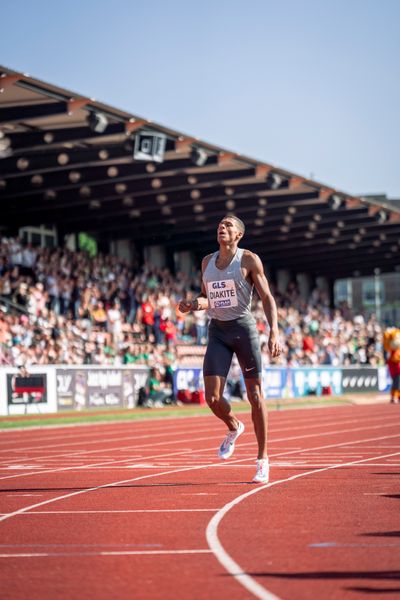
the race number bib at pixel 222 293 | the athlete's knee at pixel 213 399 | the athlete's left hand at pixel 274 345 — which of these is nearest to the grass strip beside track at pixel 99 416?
the athlete's knee at pixel 213 399

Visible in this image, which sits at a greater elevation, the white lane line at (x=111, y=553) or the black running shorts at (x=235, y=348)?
the black running shorts at (x=235, y=348)

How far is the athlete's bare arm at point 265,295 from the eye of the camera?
35.1 ft

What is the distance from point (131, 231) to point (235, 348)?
37.8 meters

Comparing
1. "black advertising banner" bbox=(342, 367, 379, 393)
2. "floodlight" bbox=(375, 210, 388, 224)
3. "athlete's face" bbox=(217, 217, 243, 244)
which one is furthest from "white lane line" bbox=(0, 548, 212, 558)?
"black advertising banner" bbox=(342, 367, 379, 393)

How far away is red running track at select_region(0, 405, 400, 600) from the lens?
6047 mm

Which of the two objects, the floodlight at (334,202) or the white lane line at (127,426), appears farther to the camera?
the floodlight at (334,202)

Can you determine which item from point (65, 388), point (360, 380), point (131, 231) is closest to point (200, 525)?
point (65, 388)

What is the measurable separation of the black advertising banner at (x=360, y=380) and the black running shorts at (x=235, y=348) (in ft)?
131

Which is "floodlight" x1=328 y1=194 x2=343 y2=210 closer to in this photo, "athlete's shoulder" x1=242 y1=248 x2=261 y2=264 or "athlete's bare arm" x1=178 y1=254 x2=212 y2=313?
"athlete's bare arm" x1=178 y1=254 x2=212 y2=313

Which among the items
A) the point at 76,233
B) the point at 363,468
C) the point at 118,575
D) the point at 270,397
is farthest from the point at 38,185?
the point at 118,575

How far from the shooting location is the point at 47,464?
14.8 metres

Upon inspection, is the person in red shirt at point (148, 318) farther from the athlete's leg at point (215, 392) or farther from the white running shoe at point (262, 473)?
the white running shoe at point (262, 473)

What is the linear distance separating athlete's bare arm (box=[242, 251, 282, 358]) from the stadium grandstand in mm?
15732

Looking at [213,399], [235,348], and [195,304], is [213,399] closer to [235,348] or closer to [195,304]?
[235,348]
